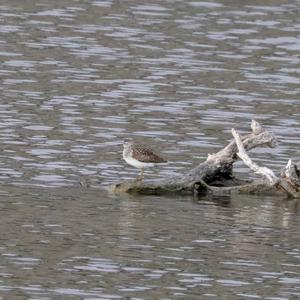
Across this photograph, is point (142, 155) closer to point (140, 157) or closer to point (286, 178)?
point (140, 157)

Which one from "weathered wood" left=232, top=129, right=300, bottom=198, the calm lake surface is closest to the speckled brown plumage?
the calm lake surface

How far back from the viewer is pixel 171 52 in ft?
121

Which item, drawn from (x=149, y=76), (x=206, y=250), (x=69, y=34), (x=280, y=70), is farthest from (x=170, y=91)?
(x=206, y=250)

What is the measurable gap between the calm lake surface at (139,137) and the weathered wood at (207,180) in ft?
0.85

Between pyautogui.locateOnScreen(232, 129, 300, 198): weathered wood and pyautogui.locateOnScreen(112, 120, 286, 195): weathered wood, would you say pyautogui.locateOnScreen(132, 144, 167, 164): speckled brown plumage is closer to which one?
pyautogui.locateOnScreen(112, 120, 286, 195): weathered wood

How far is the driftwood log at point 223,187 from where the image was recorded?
71.7 feet

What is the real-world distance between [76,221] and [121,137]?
6978 mm

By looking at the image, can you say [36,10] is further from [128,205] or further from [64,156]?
[128,205]

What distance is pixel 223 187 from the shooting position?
2214 centimetres

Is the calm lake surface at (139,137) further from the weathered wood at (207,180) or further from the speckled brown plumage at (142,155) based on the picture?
the speckled brown plumage at (142,155)

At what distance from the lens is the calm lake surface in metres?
16.9

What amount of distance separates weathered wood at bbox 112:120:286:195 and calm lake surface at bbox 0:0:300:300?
26 cm

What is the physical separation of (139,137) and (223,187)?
4725 millimetres

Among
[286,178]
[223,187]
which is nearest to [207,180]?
[223,187]
